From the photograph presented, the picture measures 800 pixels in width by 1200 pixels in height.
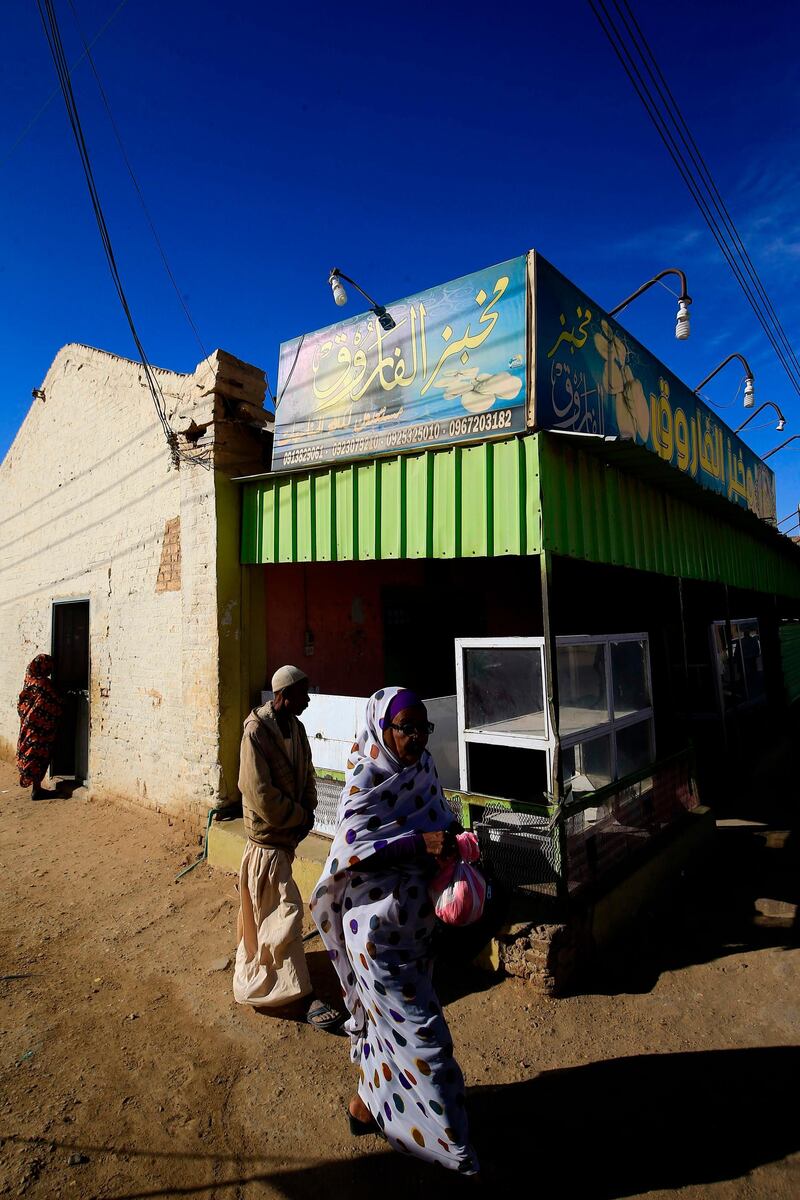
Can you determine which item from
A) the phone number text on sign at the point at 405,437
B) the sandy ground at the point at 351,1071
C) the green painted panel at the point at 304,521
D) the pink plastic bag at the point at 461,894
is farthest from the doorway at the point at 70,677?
the pink plastic bag at the point at 461,894

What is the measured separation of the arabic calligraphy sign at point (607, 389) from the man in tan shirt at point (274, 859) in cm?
227

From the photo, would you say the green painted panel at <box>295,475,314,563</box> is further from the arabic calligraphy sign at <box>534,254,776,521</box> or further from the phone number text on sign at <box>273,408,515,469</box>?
the arabic calligraphy sign at <box>534,254,776,521</box>

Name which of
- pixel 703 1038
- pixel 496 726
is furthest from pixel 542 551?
pixel 703 1038

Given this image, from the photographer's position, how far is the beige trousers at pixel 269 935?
3.30 m

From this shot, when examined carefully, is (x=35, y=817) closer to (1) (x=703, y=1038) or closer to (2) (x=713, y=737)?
(1) (x=703, y=1038)

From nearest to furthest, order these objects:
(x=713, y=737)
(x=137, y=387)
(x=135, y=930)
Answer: (x=135, y=930)
(x=137, y=387)
(x=713, y=737)

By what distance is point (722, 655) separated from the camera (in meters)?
7.75

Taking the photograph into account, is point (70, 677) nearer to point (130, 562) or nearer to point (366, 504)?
point (130, 562)

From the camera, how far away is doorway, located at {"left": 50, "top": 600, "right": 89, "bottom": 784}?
8.16 m

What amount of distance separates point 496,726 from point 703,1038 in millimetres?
1855

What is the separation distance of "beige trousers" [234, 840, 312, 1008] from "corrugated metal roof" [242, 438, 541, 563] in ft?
6.81

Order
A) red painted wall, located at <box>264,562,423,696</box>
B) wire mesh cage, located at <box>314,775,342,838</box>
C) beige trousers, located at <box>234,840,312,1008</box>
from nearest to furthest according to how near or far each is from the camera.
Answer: beige trousers, located at <box>234,840,312,1008</box>, wire mesh cage, located at <box>314,775,342,838</box>, red painted wall, located at <box>264,562,423,696</box>

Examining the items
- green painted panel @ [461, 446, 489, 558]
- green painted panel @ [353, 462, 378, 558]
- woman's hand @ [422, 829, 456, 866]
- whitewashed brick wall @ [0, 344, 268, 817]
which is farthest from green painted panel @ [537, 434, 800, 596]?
whitewashed brick wall @ [0, 344, 268, 817]

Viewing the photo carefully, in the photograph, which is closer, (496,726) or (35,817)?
(496,726)
